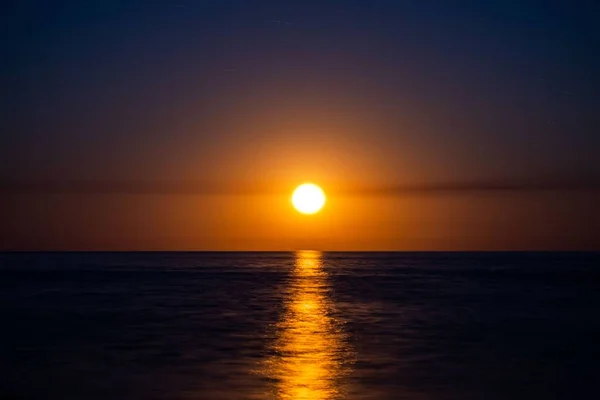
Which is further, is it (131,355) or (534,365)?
(131,355)

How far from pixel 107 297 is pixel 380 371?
2630cm

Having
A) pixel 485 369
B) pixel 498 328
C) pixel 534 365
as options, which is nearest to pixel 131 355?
pixel 485 369

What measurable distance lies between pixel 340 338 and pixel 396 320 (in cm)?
584

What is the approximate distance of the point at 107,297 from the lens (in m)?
40.2

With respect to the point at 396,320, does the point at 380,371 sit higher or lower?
lower

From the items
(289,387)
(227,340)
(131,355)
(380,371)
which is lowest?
(289,387)

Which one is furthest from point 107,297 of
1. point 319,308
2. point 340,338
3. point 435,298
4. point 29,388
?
point 29,388

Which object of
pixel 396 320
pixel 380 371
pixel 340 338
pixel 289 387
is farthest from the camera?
pixel 396 320

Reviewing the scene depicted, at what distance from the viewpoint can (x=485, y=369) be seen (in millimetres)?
17500

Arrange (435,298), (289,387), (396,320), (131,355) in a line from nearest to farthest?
(289,387), (131,355), (396,320), (435,298)

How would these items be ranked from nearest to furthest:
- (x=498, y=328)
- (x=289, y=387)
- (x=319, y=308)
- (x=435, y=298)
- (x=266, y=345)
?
1. (x=289, y=387)
2. (x=266, y=345)
3. (x=498, y=328)
4. (x=319, y=308)
5. (x=435, y=298)

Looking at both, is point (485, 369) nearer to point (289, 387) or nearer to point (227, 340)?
point (289, 387)

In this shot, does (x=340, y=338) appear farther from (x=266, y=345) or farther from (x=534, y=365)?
(x=534, y=365)

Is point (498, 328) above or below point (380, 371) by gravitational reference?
above
